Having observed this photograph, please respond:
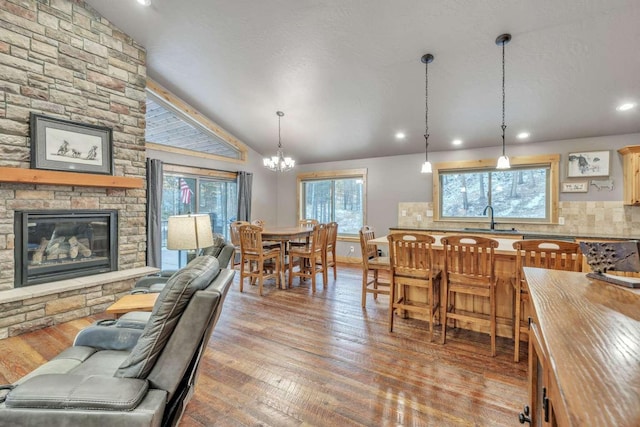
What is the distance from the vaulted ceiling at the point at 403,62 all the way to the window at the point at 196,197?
1.25 m

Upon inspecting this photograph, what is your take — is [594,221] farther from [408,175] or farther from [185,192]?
[185,192]

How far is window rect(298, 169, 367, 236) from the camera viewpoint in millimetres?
6531

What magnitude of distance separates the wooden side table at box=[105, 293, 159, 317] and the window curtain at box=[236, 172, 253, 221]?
12.8ft

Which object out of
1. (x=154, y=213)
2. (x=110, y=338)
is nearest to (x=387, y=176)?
(x=154, y=213)

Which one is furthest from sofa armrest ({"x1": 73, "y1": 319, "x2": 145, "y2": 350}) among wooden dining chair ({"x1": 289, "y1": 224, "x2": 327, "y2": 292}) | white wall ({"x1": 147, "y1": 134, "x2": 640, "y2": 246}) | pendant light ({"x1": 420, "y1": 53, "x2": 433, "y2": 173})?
white wall ({"x1": 147, "y1": 134, "x2": 640, "y2": 246})

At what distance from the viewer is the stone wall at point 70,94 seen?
306cm

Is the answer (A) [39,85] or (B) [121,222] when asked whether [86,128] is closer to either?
(A) [39,85]

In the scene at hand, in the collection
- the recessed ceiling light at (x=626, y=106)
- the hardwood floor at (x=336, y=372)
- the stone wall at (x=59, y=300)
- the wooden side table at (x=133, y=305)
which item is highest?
the recessed ceiling light at (x=626, y=106)

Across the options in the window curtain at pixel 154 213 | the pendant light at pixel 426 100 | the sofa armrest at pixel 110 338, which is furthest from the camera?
the window curtain at pixel 154 213

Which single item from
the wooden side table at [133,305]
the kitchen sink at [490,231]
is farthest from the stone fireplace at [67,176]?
the kitchen sink at [490,231]

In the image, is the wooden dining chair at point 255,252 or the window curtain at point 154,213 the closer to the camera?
the wooden dining chair at point 255,252

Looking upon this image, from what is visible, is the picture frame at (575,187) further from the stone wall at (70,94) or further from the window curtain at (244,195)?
the stone wall at (70,94)

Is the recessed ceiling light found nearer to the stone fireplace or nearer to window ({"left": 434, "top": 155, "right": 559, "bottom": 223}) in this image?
window ({"left": 434, "top": 155, "right": 559, "bottom": 223})

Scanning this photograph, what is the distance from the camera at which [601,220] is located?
14.4ft
